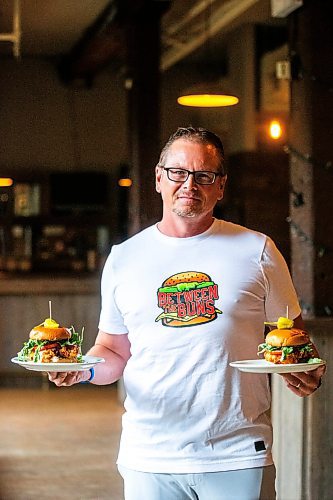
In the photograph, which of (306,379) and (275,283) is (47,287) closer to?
(275,283)

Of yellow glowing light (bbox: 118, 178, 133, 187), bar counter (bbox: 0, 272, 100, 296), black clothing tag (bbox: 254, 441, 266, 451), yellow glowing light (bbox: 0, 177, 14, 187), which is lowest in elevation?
bar counter (bbox: 0, 272, 100, 296)

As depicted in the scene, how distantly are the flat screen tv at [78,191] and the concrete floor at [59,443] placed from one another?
2751mm

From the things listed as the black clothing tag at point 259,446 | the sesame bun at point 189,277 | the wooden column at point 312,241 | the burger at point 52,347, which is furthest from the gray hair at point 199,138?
the wooden column at point 312,241

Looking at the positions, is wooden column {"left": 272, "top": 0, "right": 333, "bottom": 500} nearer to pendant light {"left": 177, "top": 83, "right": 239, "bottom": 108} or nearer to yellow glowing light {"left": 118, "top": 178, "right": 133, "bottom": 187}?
pendant light {"left": 177, "top": 83, "right": 239, "bottom": 108}

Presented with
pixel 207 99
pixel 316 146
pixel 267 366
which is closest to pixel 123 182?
pixel 207 99

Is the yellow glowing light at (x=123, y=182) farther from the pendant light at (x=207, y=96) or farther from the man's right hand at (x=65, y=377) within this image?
the man's right hand at (x=65, y=377)

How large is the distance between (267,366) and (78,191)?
10.9 metres

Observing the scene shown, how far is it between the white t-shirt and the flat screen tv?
34.2 feet

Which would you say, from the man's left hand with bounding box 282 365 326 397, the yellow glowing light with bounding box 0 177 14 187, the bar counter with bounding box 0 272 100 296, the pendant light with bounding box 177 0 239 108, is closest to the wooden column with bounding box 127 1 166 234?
the pendant light with bounding box 177 0 239 108

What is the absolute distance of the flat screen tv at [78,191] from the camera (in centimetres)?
1323

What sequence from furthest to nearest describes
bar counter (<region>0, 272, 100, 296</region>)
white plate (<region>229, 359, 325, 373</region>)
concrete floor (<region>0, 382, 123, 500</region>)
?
1. bar counter (<region>0, 272, 100, 296</region>)
2. concrete floor (<region>0, 382, 123, 500</region>)
3. white plate (<region>229, 359, 325, 373</region>)

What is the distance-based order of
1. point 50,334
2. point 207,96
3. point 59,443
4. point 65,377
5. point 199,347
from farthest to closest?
Result: point 59,443 → point 207,96 → point 50,334 → point 65,377 → point 199,347

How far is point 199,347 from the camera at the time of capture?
269cm

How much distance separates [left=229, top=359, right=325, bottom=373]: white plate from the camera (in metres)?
2.56
